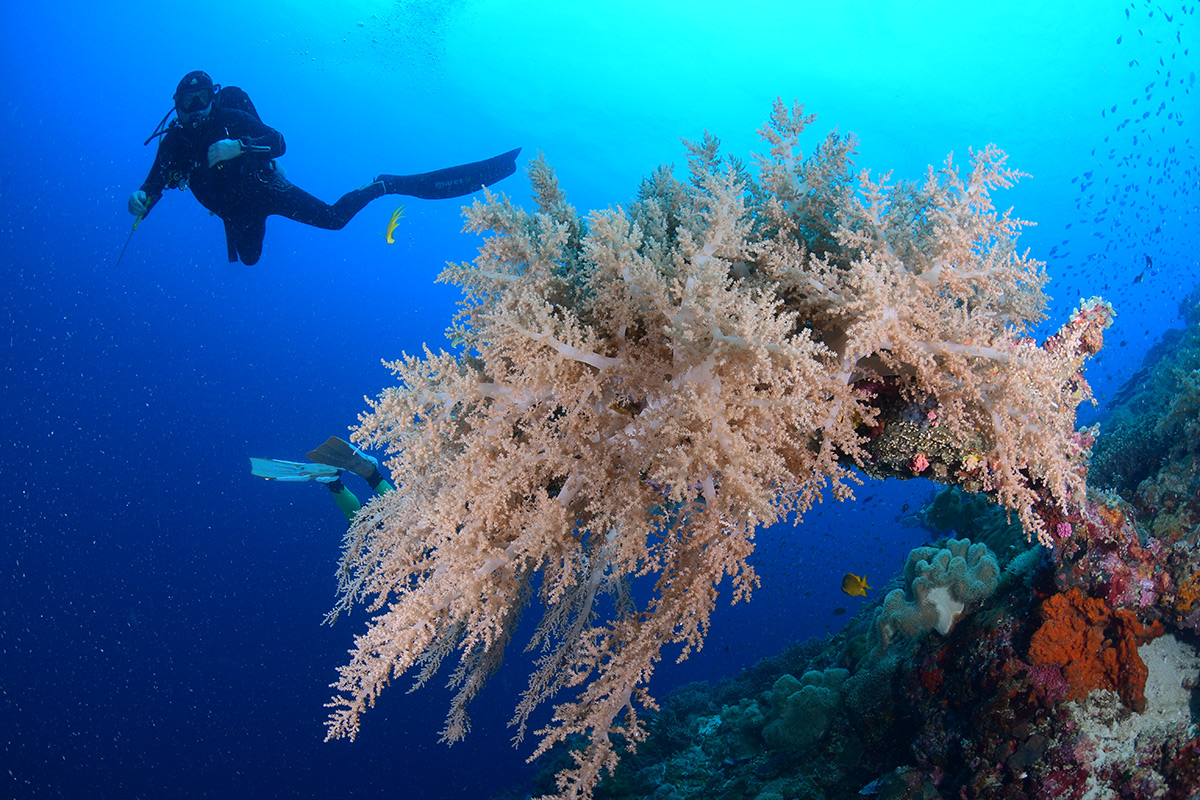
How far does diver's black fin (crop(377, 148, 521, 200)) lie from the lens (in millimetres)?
12086

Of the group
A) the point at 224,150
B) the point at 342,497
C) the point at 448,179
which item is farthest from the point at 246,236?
the point at 342,497

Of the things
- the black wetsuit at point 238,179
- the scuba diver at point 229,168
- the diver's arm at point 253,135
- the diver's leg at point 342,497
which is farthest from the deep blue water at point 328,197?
the diver's arm at point 253,135

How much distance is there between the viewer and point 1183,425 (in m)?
3.77

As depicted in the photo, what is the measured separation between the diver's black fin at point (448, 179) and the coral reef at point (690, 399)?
10740mm

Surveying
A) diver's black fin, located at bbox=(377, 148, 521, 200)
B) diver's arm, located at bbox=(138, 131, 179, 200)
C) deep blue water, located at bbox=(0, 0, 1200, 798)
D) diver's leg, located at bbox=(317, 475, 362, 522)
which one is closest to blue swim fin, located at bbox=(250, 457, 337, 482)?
diver's leg, located at bbox=(317, 475, 362, 522)

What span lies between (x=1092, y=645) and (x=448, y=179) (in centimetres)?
1364

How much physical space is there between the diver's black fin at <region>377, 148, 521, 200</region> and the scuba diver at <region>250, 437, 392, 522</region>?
673 centimetres

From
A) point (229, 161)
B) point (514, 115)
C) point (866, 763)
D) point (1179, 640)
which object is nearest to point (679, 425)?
point (1179, 640)

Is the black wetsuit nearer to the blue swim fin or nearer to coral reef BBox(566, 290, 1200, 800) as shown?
the blue swim fin

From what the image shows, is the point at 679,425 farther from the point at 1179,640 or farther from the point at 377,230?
the point at 377,230

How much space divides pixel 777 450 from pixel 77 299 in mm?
91959

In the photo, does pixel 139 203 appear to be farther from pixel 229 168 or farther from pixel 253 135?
pixel 253 135

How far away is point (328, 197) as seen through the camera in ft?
214

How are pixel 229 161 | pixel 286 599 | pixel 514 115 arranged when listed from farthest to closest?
pixel 514 115, pixel 286 599, pixel 229 161
